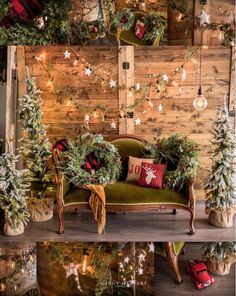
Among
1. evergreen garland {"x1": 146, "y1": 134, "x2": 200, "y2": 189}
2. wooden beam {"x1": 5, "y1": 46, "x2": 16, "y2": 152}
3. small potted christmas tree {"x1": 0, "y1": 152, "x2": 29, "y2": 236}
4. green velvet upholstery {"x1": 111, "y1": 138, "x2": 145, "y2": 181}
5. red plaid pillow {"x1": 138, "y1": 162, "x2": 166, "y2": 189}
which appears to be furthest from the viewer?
wooden beam {"x1": 5, "y1": 46, "x2": 16, "y2": 152}

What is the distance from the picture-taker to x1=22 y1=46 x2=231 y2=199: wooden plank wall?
18.7 feet

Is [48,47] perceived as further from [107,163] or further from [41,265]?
[41,265]

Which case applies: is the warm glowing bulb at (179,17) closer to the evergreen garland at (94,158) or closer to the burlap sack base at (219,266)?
the evergreen garland at (94,158)

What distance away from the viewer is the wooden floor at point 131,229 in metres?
4.60

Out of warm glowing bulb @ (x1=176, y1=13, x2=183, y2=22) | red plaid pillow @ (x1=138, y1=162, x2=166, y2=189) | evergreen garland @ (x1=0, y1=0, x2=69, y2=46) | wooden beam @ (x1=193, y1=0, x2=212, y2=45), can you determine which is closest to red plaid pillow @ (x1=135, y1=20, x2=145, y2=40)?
warm glowing bulb @ (x1=176, y1=13, x2=183, y2=22)

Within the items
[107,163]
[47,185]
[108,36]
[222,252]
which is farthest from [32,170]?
[222,252]

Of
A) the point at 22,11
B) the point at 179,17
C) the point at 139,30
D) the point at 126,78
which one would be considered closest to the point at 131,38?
the point at 139,30

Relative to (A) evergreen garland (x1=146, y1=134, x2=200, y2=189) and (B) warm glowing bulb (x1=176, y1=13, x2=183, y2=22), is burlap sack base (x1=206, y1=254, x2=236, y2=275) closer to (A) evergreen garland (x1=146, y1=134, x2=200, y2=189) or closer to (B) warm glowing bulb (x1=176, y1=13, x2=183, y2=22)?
(A) evergreen garland (x1=146, y1=134, x2=200, y2=189)

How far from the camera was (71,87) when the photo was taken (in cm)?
580

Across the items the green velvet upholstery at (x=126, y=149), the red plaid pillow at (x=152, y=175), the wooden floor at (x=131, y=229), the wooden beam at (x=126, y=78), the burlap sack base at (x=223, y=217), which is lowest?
the wooden floor at (x=131, y=229)

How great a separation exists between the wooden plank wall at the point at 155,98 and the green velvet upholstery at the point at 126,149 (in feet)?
1.84

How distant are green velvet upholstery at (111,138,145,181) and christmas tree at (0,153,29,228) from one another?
1363 mm

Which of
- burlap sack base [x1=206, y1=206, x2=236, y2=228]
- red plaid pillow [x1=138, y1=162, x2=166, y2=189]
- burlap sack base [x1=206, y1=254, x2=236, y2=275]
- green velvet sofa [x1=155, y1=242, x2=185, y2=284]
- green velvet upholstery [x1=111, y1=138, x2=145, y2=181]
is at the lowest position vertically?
burlap sack base [x1=206, y1=254, x2=236, y2=275]

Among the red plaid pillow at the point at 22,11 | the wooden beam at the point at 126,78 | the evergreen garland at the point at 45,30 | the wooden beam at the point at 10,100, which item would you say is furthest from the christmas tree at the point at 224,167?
the red plaid pillow at the point at 22,11
